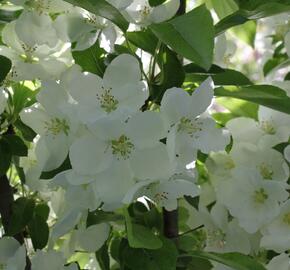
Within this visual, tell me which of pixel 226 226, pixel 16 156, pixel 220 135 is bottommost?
pixel 226 226

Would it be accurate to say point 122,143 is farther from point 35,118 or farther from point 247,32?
point 247,32

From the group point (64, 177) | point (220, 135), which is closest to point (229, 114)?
point (220, 135)

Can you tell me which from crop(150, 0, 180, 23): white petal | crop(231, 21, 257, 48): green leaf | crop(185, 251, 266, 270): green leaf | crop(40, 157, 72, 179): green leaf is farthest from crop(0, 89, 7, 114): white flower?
crop(231, 21, 257, 48): green leaf

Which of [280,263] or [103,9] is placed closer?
[103,9]

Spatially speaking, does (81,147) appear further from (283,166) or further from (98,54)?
(283,166)

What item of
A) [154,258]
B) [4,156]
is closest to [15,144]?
[4,156]

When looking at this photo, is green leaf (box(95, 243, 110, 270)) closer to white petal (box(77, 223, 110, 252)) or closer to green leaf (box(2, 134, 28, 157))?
white petal (box(77, 223, 110, 252))
